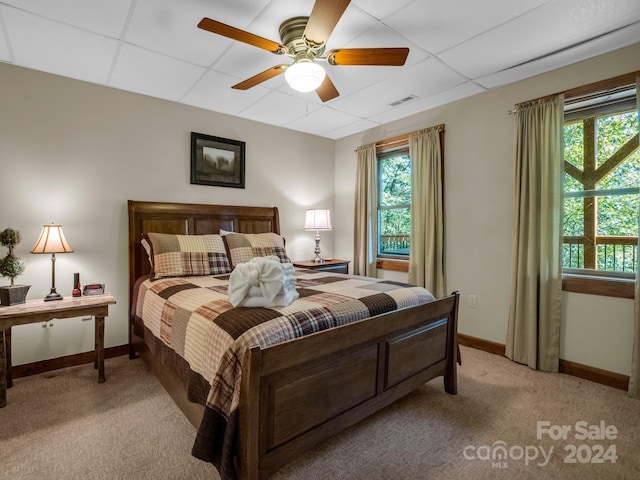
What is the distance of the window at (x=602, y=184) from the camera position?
2539mm

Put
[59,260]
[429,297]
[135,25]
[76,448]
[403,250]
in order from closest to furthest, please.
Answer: [76,448], [135,25], [429,297], [59,260], [403,250]

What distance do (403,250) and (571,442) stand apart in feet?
8.37

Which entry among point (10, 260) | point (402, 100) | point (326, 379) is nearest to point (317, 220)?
point (402, 100)

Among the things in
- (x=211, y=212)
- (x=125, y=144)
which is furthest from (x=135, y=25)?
(x=211, y=212)

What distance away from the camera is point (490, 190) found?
3223mm

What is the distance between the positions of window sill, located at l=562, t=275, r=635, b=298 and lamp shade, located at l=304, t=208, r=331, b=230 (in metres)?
2.54

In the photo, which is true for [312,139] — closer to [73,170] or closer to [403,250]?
[403,250]

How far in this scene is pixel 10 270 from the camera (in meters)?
2.39

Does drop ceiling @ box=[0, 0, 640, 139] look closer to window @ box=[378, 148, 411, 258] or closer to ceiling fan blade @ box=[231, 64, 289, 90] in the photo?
ceiling fan blade @ box=[231, 64, 289, 90]

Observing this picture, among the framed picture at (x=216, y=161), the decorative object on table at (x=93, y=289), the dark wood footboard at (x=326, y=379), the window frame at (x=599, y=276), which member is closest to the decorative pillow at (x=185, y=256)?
the decorative object on table at (x=93, y=289)

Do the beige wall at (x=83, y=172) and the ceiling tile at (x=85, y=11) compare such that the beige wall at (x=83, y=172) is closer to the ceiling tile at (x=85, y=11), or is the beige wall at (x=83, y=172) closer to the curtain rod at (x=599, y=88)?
the ceiling tile at (x=85, y=11)

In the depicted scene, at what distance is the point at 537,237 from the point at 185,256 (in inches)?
123

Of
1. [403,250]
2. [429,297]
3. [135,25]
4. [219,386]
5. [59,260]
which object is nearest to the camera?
[219,386]

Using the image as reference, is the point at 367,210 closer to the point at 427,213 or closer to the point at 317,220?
the point at 317,220
